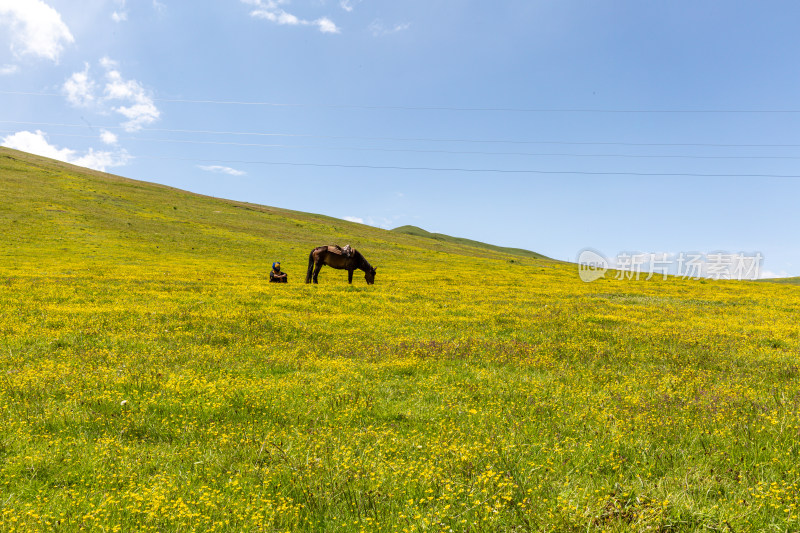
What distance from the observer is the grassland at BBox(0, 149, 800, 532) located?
4.24 metres

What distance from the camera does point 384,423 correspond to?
6.66 metres

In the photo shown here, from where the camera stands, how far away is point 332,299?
2089cm

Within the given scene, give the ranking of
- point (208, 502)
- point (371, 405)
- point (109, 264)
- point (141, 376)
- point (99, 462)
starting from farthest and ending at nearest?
point (109, 264), point (141, 376), point (371, 405), point (99, 462), point (208, 502)

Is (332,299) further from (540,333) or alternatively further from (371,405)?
(371,405)

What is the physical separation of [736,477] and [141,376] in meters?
9.73

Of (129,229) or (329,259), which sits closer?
(329,259)

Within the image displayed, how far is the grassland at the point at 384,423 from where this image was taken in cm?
424

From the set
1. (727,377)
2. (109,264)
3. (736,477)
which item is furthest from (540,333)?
(109,264)
